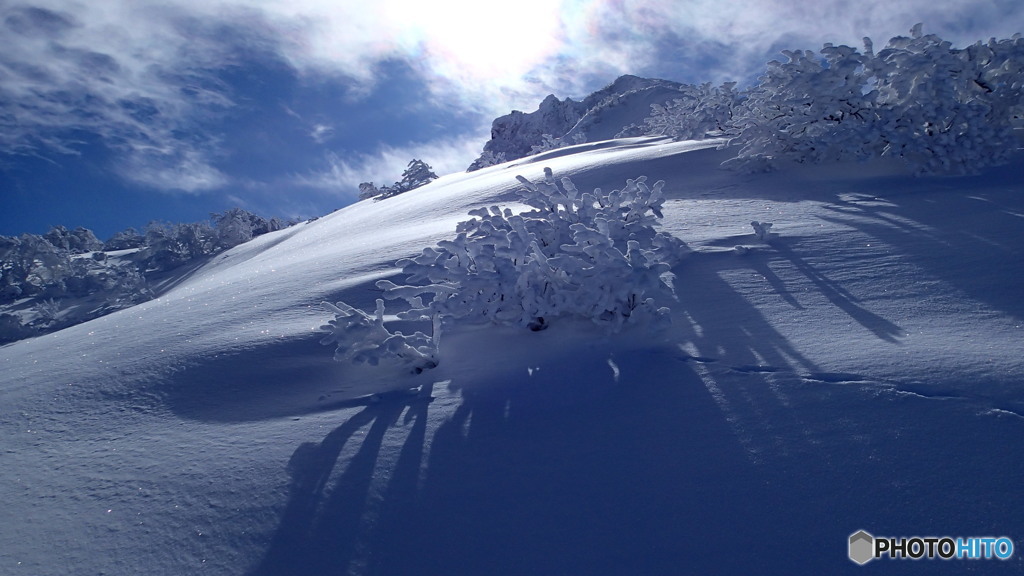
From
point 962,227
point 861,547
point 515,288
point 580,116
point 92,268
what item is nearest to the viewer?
point 861,547

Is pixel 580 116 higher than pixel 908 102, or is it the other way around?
pixel 580 116

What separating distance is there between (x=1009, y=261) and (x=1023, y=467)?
197cm

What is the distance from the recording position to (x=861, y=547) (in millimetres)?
1488

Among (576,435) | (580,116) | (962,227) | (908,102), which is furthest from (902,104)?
(580,116)

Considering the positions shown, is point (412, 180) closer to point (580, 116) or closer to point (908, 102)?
point (908, 102)

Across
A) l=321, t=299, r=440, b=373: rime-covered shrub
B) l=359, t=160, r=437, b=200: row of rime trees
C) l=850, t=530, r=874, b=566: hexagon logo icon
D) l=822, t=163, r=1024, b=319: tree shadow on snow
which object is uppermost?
l=359, t=160, r=437, b=200: row of rime trees

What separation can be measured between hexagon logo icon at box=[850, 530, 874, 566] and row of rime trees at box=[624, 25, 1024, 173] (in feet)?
15.0

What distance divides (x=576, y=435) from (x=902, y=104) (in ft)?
16.5

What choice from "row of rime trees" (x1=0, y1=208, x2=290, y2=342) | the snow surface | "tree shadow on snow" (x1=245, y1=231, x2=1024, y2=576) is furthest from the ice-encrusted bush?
"row of rime trees" (x1=0, y1=208, x2=290, y2=342)

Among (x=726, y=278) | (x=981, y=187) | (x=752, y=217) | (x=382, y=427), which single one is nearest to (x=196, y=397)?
(x=382, y=427)

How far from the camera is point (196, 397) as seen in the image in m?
2.68

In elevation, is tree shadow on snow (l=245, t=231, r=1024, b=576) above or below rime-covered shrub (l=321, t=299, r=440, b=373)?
below

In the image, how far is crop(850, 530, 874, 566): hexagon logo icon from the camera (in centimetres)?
146

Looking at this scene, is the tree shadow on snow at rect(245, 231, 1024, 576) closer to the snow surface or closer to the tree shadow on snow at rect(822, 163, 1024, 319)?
the snow surface
